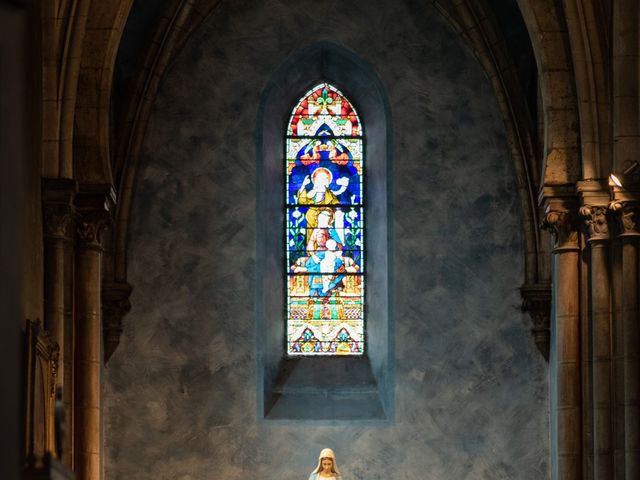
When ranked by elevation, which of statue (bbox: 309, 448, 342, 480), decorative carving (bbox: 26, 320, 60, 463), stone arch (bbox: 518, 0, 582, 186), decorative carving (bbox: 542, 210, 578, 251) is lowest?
statue (bbox: 309, 448, 342, 480)

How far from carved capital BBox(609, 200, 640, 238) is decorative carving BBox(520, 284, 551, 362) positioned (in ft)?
16.5

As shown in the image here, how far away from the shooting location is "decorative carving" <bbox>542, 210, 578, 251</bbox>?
13195mm

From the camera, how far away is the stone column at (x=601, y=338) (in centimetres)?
1255

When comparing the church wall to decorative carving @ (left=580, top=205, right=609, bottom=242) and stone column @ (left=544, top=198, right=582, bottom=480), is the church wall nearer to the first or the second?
stone column @ (left=544, top=198, right=582, bottom=480)

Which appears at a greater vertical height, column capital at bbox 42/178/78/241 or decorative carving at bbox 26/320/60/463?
column capital at bbox 42/178/78/241

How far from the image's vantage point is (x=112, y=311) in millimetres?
16984

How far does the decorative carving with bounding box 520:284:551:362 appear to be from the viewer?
17.0 metres

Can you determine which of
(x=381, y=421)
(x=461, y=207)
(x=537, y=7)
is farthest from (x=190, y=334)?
(x=537, y=7)

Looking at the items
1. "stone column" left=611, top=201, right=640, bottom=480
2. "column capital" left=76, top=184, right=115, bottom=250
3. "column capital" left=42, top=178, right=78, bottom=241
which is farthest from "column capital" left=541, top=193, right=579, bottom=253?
"column capital" left=42, top=178, right=78, bottom=241

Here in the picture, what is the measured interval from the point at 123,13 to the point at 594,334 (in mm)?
5732

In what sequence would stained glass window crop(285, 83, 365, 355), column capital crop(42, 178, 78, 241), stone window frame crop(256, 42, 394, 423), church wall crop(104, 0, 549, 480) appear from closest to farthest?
column capital crop(42, 178, 78, 241) → church wall crop(104, 0, 549, 480) → stone window frame crop(256, 42, 394, 423) → stained glass window crop(285, 83, 365, 355)

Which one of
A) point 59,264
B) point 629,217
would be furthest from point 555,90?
point 59,264

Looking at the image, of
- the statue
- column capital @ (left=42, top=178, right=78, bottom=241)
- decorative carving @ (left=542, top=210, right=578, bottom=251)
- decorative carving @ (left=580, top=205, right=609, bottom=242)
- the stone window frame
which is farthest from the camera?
the stone window frame

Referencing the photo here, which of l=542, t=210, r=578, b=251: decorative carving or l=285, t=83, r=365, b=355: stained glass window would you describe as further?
l=285, t=83, r=365, b=355: stained glass window
